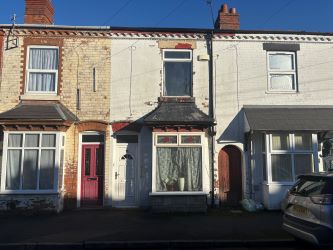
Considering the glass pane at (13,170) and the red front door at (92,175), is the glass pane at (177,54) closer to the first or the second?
the red front door at (92,175)

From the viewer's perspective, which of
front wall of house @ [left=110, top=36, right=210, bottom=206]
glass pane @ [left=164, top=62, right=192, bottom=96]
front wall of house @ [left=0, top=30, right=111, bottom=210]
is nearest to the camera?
front wall of house @ [left=0, top=30, right=111, bottom=210]

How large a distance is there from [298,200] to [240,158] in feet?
21.1

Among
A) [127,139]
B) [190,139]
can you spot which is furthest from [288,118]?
[127,139]

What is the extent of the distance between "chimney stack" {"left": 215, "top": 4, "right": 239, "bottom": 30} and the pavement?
23.8ft

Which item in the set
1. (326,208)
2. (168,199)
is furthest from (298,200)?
(168,199)

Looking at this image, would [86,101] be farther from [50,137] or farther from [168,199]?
[168,199]

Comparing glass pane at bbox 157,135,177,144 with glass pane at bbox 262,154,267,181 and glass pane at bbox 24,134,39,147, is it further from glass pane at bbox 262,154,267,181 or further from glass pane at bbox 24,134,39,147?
glass pane at bbox 24,134,39,147

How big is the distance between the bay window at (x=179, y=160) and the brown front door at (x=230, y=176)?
1159 millimetres

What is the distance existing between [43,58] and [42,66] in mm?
310

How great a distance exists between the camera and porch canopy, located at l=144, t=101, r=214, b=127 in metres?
12.8

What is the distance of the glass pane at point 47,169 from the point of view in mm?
12740

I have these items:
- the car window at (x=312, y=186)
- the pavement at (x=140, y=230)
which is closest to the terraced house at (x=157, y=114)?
the pavement at (x=140, y=230)

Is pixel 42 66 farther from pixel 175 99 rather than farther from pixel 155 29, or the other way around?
pixel 175 99

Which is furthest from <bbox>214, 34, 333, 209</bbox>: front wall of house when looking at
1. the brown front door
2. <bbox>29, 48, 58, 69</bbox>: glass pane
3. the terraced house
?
<bbox>29, 48, 58, 69</bbox>: glass pane
